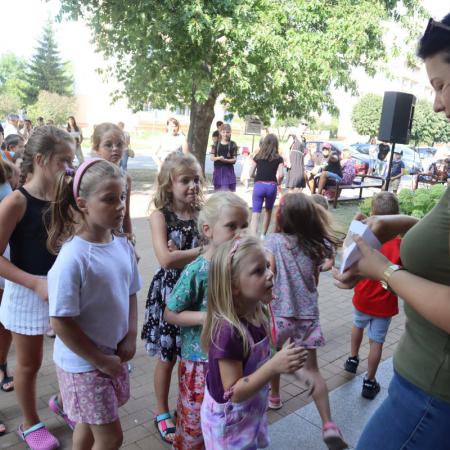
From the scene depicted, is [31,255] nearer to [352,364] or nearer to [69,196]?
[69,196]

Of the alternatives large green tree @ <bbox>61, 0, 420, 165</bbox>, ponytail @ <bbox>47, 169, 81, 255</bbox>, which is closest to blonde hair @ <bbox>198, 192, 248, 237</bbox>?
ponytail @ <bbox>47, 169, 81, 255</bbox>

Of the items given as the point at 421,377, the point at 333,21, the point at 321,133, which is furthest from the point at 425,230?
the point at 321,133

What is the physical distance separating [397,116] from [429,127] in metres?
42.0

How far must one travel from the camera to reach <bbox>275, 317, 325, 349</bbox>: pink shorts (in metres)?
2.81

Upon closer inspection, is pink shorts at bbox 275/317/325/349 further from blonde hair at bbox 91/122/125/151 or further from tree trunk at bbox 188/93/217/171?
tree trunk at bbox 188/93/217/171

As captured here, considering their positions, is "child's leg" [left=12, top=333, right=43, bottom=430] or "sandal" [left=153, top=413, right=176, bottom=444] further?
"sandal" [left=153, top=413, right=176, bottom=444]

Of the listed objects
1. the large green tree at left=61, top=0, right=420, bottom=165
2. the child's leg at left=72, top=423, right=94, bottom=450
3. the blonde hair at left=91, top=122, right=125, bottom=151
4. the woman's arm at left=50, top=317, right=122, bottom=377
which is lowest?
the child's leg at left=72, top=423, right=94, bottom=450

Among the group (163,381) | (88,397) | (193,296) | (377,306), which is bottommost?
(163,381)

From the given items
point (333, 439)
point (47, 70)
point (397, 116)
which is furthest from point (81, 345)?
point (47, 70)

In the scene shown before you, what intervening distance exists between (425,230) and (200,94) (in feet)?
31.2

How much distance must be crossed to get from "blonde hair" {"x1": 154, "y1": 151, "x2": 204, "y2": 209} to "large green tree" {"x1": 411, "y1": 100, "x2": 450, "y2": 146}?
4579 centimetres

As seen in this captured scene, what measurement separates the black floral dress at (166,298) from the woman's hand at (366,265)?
132 centimetres

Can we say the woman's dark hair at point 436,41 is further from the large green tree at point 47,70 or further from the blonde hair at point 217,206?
the large green tree at point 47,70

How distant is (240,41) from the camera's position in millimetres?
10102
